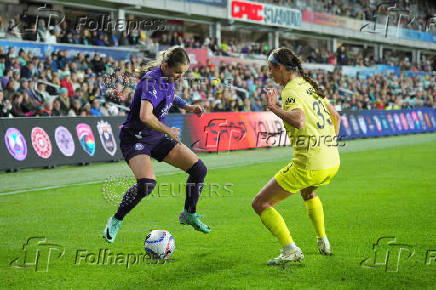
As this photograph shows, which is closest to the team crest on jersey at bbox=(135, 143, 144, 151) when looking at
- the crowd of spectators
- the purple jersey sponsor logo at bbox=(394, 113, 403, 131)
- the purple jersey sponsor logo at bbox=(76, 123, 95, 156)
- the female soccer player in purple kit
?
the female soccer player in purple kit

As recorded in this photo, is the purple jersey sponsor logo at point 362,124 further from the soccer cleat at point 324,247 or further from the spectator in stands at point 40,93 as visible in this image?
the soccer cleat at point 324,247

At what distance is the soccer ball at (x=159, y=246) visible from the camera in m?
6.65

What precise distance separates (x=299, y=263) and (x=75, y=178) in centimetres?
945

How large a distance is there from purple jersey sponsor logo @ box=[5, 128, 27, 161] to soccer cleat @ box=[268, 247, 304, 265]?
10.8 metres

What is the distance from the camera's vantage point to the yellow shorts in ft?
20.2

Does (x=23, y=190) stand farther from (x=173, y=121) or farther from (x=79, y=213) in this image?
(x=173, y=121)

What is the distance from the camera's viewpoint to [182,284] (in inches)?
223

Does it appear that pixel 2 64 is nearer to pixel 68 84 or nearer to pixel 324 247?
pixel 68 84

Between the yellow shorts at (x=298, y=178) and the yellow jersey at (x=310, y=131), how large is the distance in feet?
0.15

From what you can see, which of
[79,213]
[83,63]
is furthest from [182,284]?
[83,63]

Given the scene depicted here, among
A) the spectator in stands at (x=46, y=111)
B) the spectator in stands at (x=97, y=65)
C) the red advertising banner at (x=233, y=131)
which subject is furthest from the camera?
the spectator in stands at (x=97, y=65)
